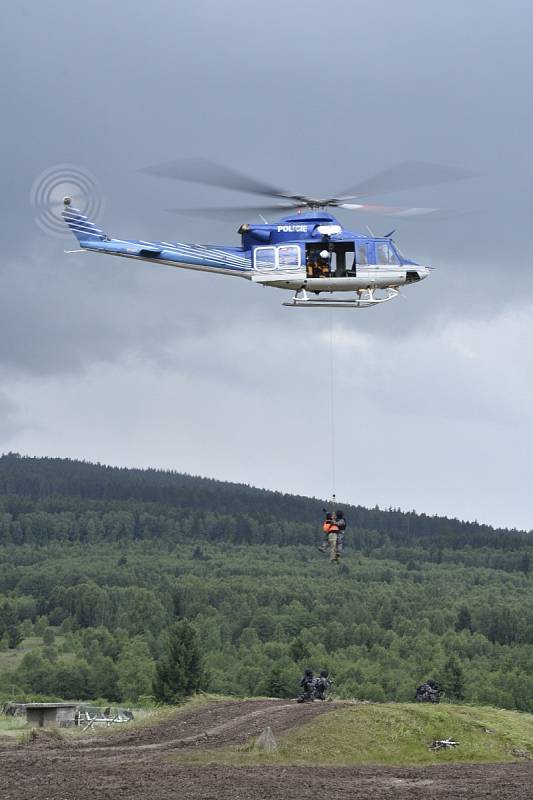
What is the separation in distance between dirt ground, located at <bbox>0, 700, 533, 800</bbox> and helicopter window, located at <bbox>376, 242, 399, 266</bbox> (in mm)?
13663

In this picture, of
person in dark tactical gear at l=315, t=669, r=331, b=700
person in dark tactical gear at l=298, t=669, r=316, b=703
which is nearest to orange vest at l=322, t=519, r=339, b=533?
person in dark tactical gear at l=315, t=669, r=331, b=700

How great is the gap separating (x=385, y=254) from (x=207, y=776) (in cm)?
1826

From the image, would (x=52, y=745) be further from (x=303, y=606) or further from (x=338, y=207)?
(x=303, y=606)

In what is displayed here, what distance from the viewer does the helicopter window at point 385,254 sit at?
38594mm

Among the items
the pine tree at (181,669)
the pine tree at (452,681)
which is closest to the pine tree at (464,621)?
the pine tree at (452,681)

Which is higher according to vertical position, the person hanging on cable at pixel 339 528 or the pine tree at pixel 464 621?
the pine tree at pixel 464 621

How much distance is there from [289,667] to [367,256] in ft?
248

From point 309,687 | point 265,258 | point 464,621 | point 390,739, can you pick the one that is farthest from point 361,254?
point 464,621

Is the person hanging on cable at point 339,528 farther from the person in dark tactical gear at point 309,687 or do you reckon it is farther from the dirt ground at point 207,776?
the person in dark tactical gear at point 309,687

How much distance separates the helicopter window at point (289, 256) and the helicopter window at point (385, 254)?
2586 millimetres

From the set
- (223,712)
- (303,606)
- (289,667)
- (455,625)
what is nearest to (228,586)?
(303,606)

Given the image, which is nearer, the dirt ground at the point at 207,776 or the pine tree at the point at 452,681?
the dirt ground at the point at 207,776

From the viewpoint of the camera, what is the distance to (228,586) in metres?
194

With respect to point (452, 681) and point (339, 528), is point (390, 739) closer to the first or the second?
point (339, 528)
